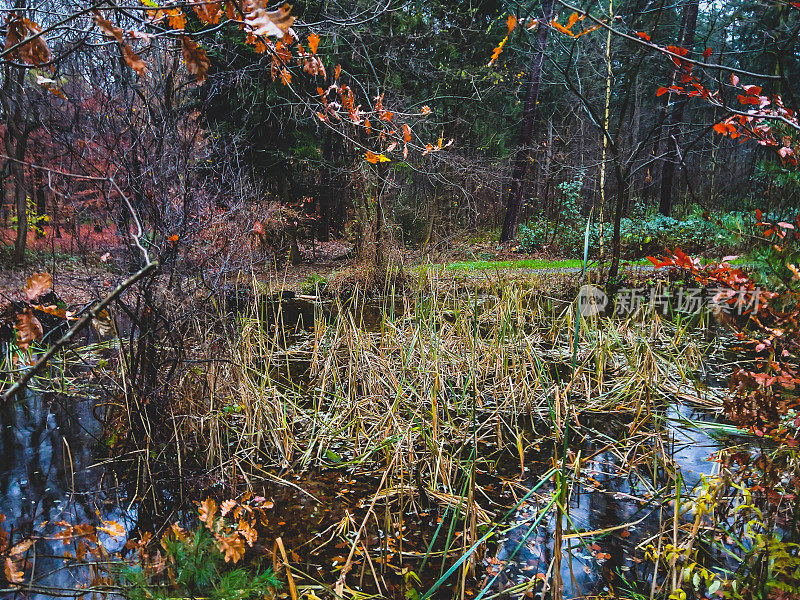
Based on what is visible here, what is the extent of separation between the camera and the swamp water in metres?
1.94

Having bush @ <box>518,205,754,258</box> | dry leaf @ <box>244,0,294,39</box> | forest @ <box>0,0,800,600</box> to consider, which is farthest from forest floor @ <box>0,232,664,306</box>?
dry leaf @ <box>244,0,294,39</box>

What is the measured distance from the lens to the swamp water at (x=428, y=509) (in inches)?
76.4

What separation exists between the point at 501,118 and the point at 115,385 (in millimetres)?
14884

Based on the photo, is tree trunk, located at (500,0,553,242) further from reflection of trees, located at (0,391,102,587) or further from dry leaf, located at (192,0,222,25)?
dry leaf, located at (192,0,222,25)

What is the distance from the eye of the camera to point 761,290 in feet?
5.44

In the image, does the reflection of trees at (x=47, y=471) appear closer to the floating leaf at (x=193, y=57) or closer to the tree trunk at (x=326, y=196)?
the floating leaf at (x=193, y=57)

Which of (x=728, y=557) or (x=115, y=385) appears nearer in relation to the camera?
(x=728, y=557)

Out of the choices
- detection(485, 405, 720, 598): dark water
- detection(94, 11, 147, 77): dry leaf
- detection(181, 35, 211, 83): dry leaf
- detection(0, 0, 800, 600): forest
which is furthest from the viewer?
detection(485, 405, 720, 598): dark water

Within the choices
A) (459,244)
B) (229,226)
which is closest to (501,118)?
(459,244)

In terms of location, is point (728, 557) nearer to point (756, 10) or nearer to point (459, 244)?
point (459, 244)

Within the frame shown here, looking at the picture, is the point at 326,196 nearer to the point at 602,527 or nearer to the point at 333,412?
the point at 333,412

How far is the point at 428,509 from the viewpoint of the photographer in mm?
2387

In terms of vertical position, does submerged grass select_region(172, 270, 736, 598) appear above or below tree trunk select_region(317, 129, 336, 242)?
below

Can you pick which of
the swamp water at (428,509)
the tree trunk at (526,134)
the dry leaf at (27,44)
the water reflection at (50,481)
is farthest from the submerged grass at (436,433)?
the tree trunk at (526,134)
